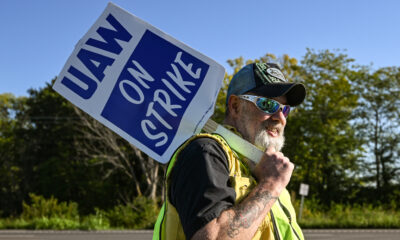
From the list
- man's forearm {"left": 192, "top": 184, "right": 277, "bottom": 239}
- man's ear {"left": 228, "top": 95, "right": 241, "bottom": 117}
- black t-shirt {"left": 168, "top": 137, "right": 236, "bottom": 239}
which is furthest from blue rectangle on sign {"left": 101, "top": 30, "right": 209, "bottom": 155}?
man's forearm {"left": 192, "top": 184, "right": 277, "bottom": 239}

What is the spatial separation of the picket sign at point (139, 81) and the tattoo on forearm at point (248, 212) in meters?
0.53

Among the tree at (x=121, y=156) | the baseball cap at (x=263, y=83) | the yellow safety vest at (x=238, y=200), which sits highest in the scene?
the tree at (x=121, y=156)

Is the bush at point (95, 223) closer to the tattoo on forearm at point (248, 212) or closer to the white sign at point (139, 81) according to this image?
the white sign at point (139, 81)

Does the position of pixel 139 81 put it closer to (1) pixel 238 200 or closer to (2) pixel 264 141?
(2) pixel 264 141

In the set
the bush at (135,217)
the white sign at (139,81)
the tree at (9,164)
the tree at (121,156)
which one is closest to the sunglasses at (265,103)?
the white sign at (139,81)

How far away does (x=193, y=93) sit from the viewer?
2.08 meters

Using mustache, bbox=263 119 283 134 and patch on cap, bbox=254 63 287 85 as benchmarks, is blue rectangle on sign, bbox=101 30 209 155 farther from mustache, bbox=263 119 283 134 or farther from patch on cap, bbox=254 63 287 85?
mustache, bbox=263 119 283 134

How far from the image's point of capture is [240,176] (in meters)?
1.71

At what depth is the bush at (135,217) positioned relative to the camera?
21109 millimetres

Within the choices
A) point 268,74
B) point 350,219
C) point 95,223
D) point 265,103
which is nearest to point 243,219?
point 265,103

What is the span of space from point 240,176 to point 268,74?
1.73 feet

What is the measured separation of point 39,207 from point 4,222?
62.3 inches

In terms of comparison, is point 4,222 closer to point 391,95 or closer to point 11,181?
point 11,181

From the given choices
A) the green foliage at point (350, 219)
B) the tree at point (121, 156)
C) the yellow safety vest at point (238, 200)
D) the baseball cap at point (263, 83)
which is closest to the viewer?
the yellow safety vest at point (238, 200)
